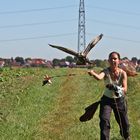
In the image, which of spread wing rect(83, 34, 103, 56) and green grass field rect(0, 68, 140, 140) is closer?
spread wing rect(83, 34, 103, 56)

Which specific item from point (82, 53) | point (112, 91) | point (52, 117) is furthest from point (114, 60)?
point (52, 117)

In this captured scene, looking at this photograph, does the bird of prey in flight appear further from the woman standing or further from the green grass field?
the green grass field

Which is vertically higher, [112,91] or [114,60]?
[114,60]

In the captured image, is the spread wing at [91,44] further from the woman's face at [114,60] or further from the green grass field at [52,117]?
the green grass field at [52,117]

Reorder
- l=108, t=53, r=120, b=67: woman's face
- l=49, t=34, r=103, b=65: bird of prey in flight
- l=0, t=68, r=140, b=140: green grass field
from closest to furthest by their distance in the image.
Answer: l=49, t=34, r=103, b=65: bird of prey in flight → l=108, t=53, r=120, b=67: woman's face → l=0, t=68, r=140, b=140: green grass field

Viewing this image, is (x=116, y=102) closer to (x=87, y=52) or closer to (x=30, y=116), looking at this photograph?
(x=87, y=52)

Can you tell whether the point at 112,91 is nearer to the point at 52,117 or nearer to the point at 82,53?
the point at 82,53

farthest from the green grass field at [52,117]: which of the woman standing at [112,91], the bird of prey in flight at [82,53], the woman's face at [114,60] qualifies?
the bird of prey in flight at [82,53]

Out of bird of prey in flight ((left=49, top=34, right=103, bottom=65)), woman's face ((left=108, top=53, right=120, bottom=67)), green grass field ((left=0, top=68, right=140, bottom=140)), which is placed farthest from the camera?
green grass field ((left=0, top=68, right=140, bottom=140))

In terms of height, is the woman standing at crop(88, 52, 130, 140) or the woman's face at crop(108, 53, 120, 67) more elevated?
the woman's face at crop(108, 53, 120, 67)

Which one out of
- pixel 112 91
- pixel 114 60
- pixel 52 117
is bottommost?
pixel 52 117

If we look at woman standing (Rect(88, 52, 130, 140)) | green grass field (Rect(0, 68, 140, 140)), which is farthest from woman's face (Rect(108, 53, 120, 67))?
green grass field (Rect(0, 68, 140, 140))

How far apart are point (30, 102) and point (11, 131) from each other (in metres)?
5.97

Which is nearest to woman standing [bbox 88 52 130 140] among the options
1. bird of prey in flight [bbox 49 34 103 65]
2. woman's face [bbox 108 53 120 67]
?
woman's face [bbox 108 53 120 67]
